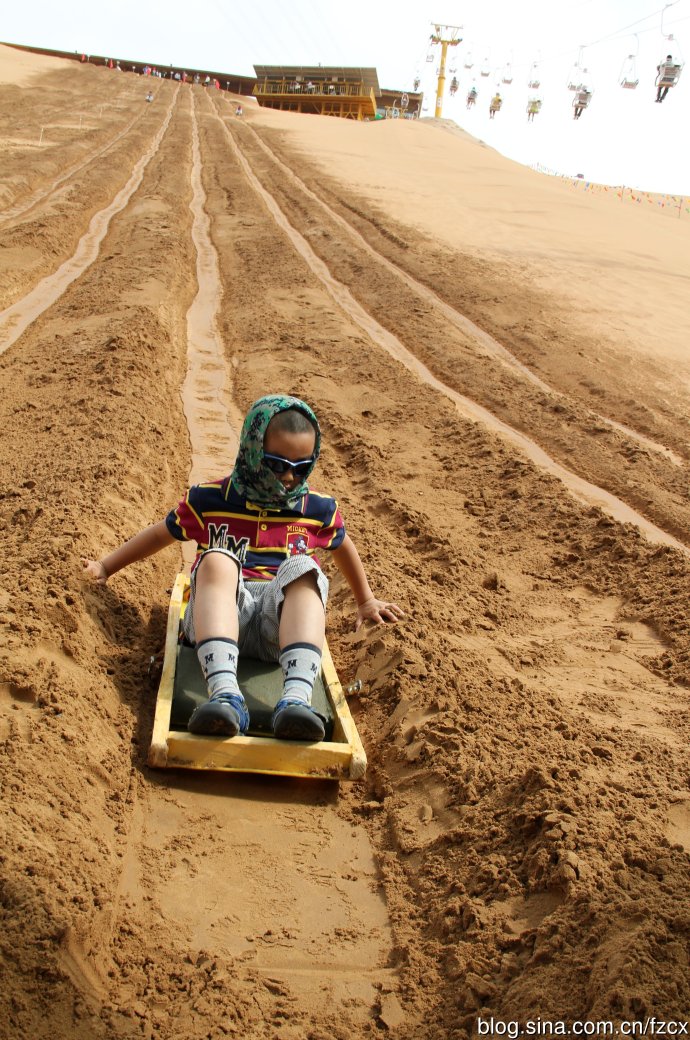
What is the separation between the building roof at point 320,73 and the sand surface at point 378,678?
1963 inches

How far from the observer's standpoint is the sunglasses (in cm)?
367

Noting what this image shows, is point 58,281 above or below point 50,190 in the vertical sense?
below

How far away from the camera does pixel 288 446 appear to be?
367cm

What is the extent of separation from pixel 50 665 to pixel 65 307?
25.3ft

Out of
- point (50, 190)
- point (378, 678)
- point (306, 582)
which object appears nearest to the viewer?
point (306, 582)

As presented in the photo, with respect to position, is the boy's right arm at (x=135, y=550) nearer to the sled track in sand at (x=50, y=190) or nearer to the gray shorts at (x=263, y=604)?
the gray shorts at (x=263, y=604)

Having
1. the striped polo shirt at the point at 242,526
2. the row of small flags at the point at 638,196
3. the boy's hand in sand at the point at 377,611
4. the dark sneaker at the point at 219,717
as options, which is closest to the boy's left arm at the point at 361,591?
the boy's hand in sand at the point at 377,611

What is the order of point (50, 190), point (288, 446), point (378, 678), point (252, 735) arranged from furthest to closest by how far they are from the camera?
point (50, 190) < point (378, 678) < point (288, 446) < point (252, 735)

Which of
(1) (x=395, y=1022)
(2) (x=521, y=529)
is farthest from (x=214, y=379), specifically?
(1) (x=395, y=1022)

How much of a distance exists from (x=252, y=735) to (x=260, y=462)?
110 cm

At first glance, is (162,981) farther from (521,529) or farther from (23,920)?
(521,529)

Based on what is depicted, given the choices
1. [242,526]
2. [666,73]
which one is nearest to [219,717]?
[242,526]

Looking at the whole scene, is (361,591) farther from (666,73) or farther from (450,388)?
(666,73)

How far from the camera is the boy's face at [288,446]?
3.66 metres
